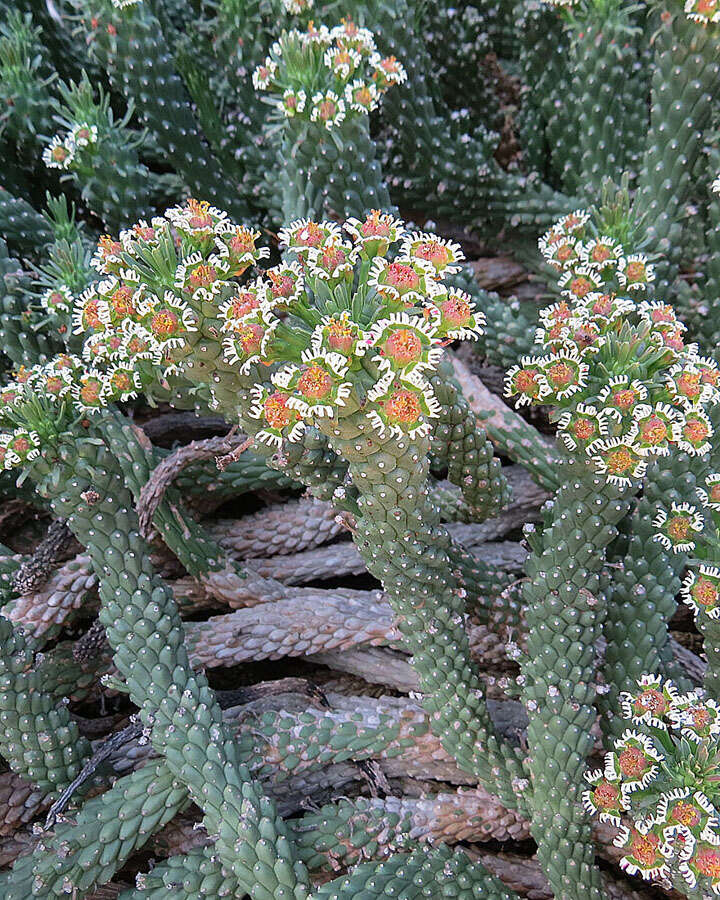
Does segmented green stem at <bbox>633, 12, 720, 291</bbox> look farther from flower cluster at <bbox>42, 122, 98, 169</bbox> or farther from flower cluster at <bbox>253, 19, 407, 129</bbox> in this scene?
flower cluster at <bbox>42, 122, 98, 169</bbox>

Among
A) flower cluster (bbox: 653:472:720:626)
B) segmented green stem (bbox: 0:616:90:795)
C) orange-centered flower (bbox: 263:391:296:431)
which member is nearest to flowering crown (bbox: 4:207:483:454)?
orange-centered flower (bbox: 263:391:296:431)

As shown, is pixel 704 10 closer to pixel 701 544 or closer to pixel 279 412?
pixel 701 544

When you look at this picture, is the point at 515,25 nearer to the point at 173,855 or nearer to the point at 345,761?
the point at 345,761

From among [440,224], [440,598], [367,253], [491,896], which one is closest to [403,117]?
[440,224]

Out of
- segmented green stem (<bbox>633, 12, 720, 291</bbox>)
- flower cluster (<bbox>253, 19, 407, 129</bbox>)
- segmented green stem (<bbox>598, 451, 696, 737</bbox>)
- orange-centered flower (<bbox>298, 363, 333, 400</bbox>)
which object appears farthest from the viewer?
segmented green stem (<bbox>633, 12, 720, 291</bbox>)

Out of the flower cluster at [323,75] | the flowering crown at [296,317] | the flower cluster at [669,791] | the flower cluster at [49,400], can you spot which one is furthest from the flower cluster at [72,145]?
the flower cluster at [669,791]
